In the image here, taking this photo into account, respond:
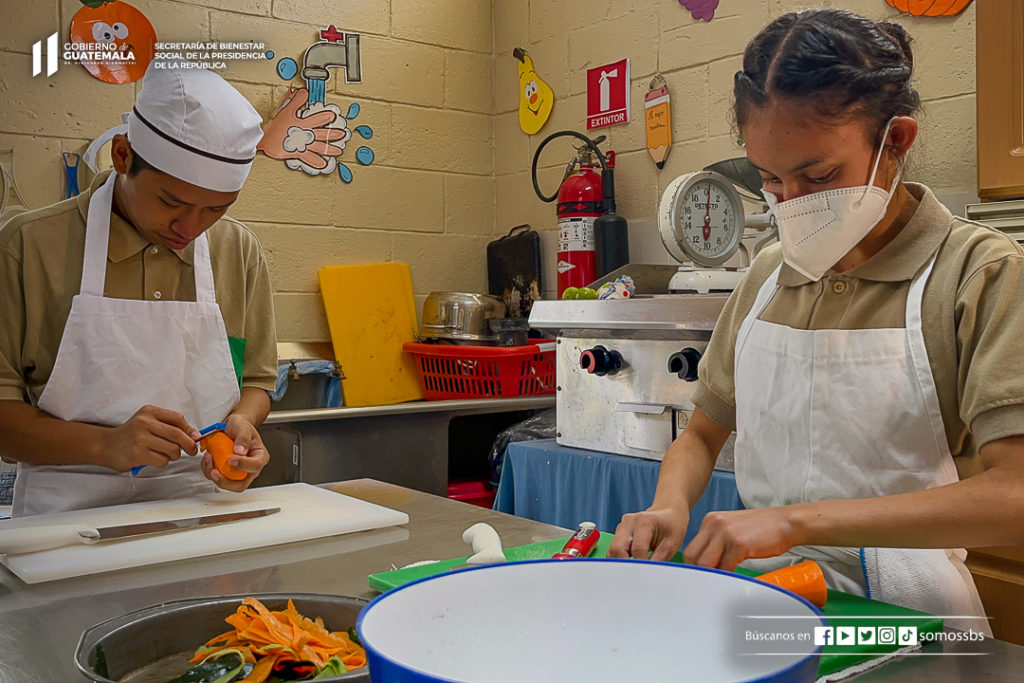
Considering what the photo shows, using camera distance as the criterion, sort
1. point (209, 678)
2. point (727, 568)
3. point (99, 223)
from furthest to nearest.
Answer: point (99, 223) → point (727, 568) → point (209, 678)

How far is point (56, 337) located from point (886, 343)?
140cm

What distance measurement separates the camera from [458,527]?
1.32 metres

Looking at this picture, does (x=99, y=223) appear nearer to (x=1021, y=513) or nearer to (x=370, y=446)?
(x=370, y=446)

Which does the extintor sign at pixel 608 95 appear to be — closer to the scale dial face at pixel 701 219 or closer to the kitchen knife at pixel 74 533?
the scale dial face at pixel 701 219

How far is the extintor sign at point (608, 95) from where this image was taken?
3117mm

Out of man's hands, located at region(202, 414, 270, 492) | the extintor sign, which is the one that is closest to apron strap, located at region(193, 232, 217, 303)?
man's hands, located at region(202, 414, 270, 492)

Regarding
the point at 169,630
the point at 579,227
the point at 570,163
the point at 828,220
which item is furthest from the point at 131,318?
the point at 570,163

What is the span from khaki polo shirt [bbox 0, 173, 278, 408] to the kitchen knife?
470 millimetres

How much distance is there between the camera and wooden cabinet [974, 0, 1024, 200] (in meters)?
1.87

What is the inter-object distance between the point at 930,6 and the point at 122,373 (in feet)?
6.85

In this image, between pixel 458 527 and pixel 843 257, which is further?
pixel 458 527

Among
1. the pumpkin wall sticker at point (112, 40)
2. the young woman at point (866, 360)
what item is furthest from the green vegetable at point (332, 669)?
the pumpkin wall sticker at point (112, 40)

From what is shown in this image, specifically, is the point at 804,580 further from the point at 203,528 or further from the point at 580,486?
the point at 580,486

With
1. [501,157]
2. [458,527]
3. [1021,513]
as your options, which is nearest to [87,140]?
[501,157]
